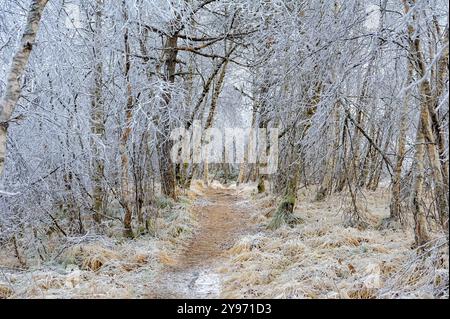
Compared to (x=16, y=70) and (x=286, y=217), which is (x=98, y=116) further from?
(x=286, y=217)

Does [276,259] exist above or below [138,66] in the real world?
below

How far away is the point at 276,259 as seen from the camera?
5.81 metres

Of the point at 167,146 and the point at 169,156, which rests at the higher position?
the point at 167,146

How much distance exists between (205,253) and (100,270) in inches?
74.6

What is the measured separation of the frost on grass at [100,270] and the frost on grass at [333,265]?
106 centimetres

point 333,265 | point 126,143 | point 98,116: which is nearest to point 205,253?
point 126,143

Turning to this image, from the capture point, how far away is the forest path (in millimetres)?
5086

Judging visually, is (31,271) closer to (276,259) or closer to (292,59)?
(276,259)

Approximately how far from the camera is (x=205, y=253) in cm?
696
